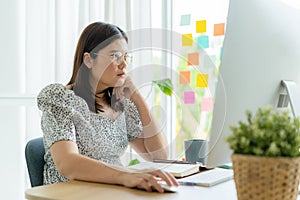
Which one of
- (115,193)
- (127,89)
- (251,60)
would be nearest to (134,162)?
(127,89)

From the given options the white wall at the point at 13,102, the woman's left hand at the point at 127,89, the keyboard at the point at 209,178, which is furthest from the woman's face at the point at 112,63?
the white wall at the point at 13,102

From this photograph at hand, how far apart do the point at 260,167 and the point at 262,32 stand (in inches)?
18.4

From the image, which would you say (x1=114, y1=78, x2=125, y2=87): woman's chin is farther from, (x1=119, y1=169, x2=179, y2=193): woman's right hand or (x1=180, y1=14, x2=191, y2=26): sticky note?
(x1=180, y1=14, x2=191, y2=26): sticky note

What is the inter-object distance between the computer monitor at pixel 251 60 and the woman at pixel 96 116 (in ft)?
1.05

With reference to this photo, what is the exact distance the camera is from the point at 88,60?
1.64 meters

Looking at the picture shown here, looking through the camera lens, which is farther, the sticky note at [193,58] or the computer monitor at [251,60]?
the sticky note at [193,58]

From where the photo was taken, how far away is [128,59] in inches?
65.0

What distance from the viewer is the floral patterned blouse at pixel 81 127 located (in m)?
1.41

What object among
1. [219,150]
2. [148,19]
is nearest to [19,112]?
[148,19]

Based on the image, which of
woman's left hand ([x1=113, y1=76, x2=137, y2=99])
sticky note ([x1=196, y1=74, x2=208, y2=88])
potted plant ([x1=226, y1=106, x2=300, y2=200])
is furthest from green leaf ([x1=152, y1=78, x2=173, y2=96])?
potted plant ([x1=226, y1=106, x2=300, y2=200])

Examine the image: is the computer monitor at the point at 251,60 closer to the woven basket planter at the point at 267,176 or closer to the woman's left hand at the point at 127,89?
the woven basket planter at the point at 267,176

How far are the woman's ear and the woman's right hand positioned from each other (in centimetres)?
63

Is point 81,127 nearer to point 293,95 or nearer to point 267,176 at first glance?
point 293,95

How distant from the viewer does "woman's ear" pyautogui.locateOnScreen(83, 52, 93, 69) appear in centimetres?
162
